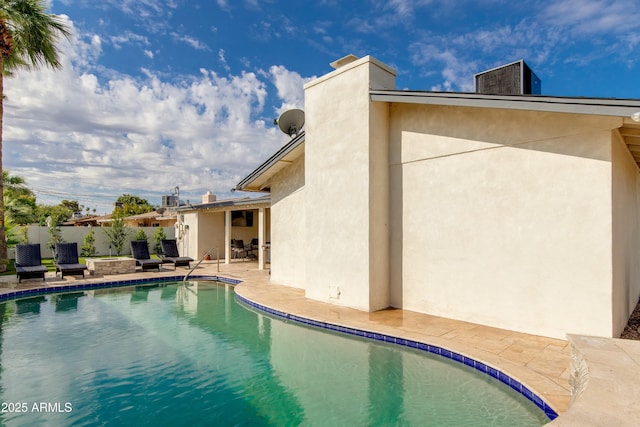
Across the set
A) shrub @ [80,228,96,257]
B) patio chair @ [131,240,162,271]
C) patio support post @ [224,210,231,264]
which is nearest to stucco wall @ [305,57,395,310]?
patio support post @ [224,210,231,264]

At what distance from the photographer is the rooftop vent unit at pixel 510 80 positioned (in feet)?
31.8

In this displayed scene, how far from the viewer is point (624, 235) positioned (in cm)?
779

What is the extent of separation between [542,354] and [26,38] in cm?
2484

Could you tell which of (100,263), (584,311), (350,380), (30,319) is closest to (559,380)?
(584,311)

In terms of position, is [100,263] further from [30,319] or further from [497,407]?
[497,407]

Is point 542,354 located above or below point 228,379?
above

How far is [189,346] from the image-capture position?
7930 millimetres

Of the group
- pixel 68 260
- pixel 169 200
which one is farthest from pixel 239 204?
pixel 169 200

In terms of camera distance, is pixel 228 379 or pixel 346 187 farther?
pixel 346 187

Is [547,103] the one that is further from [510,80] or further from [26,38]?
[26,38]

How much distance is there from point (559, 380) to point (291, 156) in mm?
10343

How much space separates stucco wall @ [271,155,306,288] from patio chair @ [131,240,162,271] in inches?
301

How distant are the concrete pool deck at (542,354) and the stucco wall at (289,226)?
1.34 m

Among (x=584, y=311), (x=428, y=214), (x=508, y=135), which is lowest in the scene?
(x=584, y=311)
